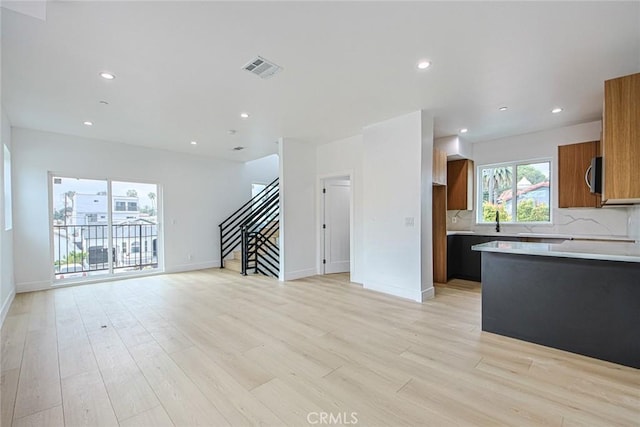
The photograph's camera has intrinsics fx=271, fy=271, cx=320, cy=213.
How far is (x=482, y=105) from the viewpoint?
3818 mm

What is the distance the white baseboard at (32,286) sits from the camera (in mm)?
4633

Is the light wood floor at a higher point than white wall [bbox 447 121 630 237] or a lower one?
lower

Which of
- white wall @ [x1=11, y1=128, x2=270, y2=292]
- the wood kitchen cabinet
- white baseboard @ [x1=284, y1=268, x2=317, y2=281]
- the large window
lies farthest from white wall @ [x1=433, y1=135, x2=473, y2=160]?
white wall @ [x1=11, y1=128, x2=270, y2=292]

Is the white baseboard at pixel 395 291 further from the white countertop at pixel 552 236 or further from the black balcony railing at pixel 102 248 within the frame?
the black balcony railing at pixel 102 248

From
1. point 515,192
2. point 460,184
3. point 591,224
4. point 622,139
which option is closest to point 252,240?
point 460,184

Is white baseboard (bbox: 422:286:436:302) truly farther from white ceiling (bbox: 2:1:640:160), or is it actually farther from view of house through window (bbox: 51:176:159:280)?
view of house through window (bbox: 51:176:159:280)

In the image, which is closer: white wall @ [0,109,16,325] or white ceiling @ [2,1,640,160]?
white ceiling @ [2,1,640,160]

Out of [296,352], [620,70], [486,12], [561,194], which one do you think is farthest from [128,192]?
[561,194]

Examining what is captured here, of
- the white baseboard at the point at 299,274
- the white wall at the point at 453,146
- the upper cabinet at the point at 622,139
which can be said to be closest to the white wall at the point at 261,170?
the white baseboard at the point at 299,274

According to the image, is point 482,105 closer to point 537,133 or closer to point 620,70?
point 620,70

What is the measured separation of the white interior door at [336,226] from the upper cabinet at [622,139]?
13.7 ft

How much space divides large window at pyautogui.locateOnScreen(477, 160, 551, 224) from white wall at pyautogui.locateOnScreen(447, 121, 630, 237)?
0.42ft

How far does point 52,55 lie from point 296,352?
358 centimetres

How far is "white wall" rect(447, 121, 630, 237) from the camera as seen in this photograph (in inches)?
175
